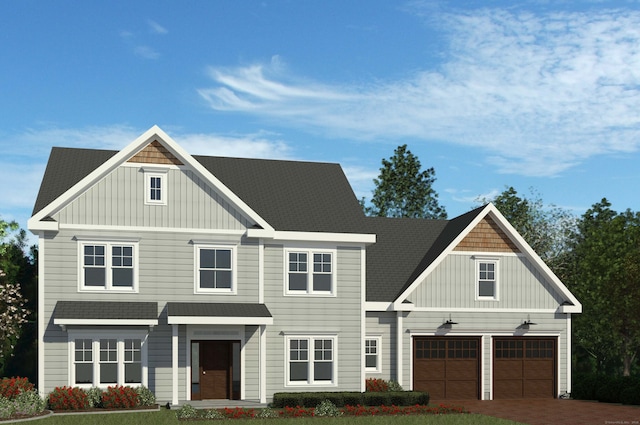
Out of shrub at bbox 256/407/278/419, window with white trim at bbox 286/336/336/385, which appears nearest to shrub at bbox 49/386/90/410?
shrub at bbox 256/407/278/419

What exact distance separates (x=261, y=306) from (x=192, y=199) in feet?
15.1

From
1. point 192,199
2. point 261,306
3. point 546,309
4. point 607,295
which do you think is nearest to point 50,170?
point 192,199

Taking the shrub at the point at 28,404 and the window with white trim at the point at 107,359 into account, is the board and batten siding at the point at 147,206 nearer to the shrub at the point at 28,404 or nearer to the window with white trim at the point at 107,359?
the window with white trim at the point at 107,359

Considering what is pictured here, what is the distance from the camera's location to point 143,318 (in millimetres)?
29047

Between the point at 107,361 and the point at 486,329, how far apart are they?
15379mm

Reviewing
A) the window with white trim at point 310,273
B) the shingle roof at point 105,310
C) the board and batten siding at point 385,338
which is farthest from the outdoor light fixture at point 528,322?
the shingle roof at point 105,310

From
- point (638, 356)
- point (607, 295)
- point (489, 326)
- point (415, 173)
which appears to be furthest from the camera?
point (415, 173)

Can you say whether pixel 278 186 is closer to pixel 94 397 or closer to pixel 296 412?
pixel 296 412

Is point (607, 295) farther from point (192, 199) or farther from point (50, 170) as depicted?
point (50, 170)

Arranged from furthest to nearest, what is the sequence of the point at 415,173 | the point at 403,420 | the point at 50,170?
1. the point at 415,173
2. the point at 50,170
3. the point at 403,420

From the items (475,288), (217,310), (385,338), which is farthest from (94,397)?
(475,288)

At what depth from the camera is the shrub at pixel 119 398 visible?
93.5ft

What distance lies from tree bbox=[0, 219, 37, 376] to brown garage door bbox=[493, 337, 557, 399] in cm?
2182

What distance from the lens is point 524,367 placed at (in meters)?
35.8
